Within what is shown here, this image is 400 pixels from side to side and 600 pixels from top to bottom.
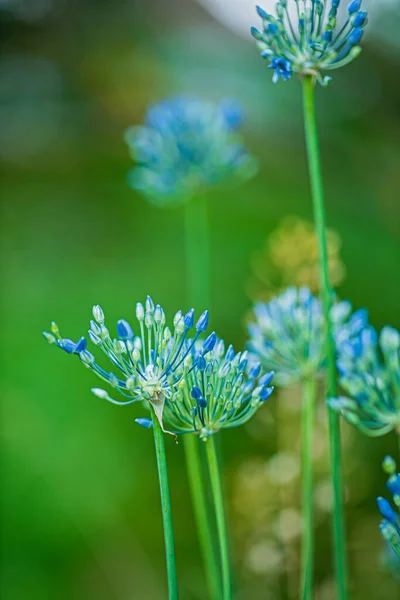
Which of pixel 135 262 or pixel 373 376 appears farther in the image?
pixel 135 262

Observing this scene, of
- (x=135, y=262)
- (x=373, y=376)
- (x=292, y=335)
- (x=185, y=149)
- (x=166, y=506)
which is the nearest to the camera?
(x=166, y=506)

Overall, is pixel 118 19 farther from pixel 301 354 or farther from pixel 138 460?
pixel 301 354

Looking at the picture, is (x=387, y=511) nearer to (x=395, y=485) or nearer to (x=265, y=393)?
(x=395, y=485)

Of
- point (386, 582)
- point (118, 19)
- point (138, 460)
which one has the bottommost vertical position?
point (386, 582)

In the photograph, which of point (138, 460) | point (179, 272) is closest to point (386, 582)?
point (138, 460)

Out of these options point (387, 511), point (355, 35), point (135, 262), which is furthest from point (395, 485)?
point (135, 262)

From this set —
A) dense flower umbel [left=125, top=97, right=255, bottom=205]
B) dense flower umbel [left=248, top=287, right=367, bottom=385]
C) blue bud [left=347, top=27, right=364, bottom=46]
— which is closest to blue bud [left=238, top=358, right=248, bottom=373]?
dense flower umbel [left=248, top=287, right=367, bottom=385]

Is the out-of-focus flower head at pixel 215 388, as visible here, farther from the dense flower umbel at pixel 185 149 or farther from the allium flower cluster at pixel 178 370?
the dense flower umbel at pixel 185 149
